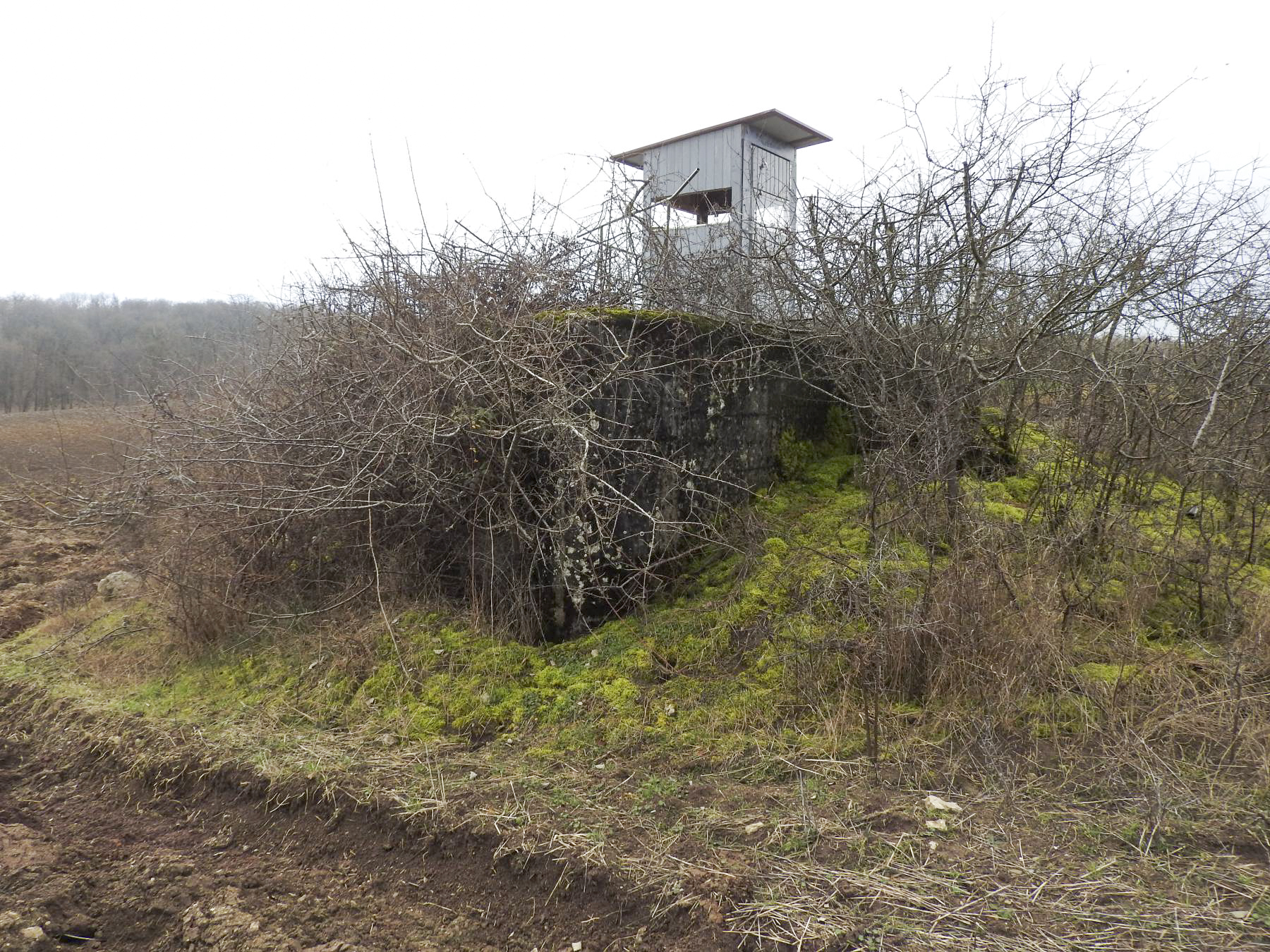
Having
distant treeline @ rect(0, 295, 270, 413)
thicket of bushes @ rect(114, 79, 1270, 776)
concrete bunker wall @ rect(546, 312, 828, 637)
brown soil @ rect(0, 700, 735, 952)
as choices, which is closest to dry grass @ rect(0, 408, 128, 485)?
distant treeline @ rect(0, 295, 270, 413)

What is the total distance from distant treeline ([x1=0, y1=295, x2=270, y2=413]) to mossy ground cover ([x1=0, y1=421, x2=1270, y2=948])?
9.13ft

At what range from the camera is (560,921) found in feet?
9.29

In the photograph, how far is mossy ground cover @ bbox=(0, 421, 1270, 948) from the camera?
268cm

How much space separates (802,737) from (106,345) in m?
21.2

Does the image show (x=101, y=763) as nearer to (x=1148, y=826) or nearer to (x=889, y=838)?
(x=889, y=838)

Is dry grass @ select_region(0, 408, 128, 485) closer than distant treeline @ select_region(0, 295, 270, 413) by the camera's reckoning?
No

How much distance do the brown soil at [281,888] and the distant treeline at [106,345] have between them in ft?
12.3

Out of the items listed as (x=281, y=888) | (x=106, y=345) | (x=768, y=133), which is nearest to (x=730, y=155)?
(x=768, y=133)

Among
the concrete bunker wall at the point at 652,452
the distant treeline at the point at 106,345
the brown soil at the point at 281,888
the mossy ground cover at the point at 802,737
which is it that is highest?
the distant treeline at the point at 106,345

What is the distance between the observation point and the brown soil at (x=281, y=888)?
110 inches

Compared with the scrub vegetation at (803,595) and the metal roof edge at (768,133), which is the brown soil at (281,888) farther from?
the metal roof edge at (768,133)

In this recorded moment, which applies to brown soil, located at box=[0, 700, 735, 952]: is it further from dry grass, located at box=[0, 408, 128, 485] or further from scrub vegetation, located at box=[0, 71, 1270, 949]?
dry grass, located at box=[0, 408, 128, 485]

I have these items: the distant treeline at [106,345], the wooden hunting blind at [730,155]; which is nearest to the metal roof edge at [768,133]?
the wooden hunting blind at [730,155]

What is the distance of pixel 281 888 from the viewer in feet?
10.4
